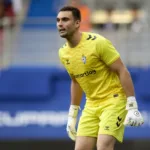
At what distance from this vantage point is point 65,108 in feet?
40.5

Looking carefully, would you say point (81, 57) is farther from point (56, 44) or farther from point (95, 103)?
point (56, 44)

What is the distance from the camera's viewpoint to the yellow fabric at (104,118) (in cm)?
818

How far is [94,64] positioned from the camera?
8250 mm

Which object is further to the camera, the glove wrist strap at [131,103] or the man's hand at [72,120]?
the man's hand at [72,120]

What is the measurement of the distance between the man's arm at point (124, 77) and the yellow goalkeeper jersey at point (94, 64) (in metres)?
0.06

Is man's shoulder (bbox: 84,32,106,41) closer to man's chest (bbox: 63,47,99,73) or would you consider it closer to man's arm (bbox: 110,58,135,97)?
man's chest (bbox: 63,47,99,73)

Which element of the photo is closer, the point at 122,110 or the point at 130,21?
the point at 122,110

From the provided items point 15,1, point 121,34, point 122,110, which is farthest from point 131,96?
point 15,1

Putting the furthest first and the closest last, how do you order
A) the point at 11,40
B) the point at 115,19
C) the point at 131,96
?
the point at 115,19 < the point at 11,40 < the point at 131,96

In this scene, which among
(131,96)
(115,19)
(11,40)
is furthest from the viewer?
(115,19)

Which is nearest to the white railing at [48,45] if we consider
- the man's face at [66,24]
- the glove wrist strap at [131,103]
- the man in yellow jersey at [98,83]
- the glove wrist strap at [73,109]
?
the glove wrist strap at [73,109]

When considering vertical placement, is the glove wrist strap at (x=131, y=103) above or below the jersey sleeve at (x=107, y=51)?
below

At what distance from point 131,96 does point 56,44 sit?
14.2 ft

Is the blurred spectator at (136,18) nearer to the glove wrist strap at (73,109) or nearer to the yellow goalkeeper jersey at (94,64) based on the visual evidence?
the glove wrist strap at (73,109)
